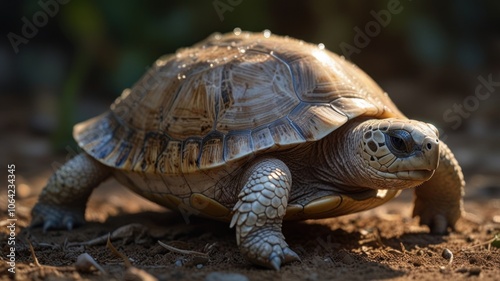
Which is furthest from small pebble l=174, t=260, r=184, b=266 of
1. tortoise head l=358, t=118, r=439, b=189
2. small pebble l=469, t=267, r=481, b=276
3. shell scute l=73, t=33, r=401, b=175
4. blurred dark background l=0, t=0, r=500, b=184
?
blurred dark background l=0, t=0, r=500, b=184

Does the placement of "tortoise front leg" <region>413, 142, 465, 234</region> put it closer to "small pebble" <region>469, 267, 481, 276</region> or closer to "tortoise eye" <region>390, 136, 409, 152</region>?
"tortoise eye" <region>390, 136, 409, 152</region>

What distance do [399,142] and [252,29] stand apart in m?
6.53

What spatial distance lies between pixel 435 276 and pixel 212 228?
178 cm

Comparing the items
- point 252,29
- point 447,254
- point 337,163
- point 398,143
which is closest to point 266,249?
point 337,163

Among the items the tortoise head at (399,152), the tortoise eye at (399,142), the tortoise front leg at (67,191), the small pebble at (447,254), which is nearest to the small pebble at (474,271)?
the small pebble at (447,254)

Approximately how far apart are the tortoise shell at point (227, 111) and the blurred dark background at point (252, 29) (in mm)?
4210

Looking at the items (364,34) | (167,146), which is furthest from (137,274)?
(364,34)

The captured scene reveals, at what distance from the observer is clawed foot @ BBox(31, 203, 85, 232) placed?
14.3 ft

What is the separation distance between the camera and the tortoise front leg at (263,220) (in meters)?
3.11

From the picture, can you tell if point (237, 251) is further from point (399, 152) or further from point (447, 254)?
point (447, 254)

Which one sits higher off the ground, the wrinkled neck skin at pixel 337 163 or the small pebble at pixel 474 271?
the wrinkled neck skin at pixel 337 163

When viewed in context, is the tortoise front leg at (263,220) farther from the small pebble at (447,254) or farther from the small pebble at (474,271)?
the small pebble at (447,254)

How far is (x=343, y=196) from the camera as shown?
363 cm

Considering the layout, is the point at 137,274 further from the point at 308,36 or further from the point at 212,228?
the point at 308,36
